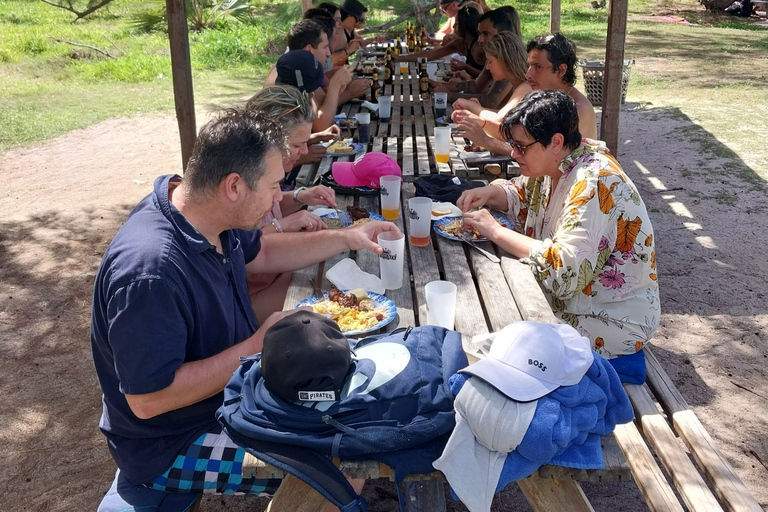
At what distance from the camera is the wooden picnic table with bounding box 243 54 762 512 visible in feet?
5.86

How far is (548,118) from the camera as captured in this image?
2.79m

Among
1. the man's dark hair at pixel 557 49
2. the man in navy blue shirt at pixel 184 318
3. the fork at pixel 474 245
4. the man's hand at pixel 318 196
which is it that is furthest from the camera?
the man's dark hair at pixel 557 49

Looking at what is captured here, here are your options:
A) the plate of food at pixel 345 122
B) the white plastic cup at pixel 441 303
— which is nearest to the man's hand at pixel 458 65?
the plate of food at pixel 345 122

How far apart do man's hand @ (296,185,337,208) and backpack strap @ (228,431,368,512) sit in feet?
6.20

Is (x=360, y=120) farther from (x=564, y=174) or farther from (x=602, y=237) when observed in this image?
(x=602, y=237)

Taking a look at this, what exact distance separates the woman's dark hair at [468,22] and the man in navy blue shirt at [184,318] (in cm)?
593

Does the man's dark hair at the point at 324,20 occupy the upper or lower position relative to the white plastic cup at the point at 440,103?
upper

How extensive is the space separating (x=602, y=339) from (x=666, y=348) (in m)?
1.51

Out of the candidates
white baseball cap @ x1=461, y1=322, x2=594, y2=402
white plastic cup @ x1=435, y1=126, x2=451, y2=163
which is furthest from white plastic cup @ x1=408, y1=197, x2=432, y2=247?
white plastic cup @ x1=435, y1=126, x2=451, y2=163

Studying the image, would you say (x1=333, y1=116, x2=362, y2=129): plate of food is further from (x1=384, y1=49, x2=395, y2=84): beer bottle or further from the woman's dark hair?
the woman's dark hair

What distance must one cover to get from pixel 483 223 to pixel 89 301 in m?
3.28

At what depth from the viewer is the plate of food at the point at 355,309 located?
88.0 inches

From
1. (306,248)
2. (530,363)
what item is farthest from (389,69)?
(530,363)

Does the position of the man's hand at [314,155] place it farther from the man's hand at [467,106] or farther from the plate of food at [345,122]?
the man's hand at [467,106]
